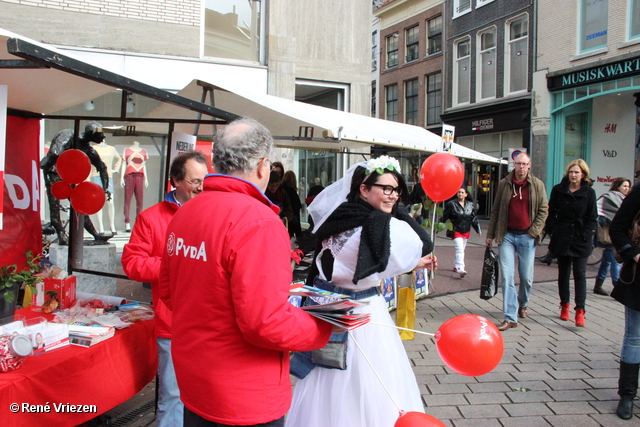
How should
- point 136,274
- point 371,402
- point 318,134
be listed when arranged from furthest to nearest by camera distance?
point 318,134 → point 136,274 → point 371,402

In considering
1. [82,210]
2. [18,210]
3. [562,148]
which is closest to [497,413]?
[82,210]

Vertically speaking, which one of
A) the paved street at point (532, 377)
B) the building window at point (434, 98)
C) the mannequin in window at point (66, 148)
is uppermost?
the building window at point (434, 98)

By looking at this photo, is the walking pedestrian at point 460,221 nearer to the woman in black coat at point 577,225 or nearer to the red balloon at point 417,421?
the woman in black coat at point 577,225

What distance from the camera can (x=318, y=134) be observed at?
7.68 metres

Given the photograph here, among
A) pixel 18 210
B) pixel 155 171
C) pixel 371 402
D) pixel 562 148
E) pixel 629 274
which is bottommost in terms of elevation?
pixel 371 402

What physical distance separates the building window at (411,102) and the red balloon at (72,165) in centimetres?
2368

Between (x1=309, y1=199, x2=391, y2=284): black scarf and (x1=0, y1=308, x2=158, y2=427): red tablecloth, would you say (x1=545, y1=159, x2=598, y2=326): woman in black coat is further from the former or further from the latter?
(x1=0, y1=308, x2=158, y2=427): red tablecloth

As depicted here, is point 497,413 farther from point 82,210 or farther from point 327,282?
point 82,210

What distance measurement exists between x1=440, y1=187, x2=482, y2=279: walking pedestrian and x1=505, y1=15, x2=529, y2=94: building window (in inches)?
488

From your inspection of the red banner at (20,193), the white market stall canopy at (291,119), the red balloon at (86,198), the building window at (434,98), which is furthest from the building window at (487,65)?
the red banner at (20,193)

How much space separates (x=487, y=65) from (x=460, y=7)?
3383mm

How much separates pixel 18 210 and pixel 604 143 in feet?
58.2

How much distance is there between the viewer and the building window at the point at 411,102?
87.4ft

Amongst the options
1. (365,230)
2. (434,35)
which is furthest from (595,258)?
(434,35)
